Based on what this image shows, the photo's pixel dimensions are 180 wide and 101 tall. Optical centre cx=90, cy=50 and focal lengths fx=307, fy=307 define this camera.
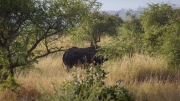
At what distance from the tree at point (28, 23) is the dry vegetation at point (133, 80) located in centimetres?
54

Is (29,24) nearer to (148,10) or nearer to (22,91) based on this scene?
(22,91)

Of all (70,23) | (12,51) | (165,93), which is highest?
(70,23)

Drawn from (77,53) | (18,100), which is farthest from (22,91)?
(77,53)

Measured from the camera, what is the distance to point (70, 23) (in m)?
6.66

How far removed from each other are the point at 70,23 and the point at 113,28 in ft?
55.3

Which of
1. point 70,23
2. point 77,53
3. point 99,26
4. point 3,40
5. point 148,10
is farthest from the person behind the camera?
point 99,26

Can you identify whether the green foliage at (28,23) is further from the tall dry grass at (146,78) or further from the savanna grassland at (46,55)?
the tall dry grass at (146,78)

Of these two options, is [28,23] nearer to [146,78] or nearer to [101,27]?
[146,78]

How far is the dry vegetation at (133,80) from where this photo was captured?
642cm

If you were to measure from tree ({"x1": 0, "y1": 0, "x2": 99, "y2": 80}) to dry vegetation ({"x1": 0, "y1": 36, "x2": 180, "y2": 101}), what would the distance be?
0.54 m

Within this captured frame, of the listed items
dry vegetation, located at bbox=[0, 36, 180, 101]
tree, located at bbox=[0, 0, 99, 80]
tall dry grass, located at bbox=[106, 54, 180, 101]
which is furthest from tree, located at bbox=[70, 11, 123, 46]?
tree, located at bbox=[0, 0, 99, 80]

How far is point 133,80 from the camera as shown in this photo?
824cm

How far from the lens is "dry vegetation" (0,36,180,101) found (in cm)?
642

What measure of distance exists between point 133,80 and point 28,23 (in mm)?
3382
